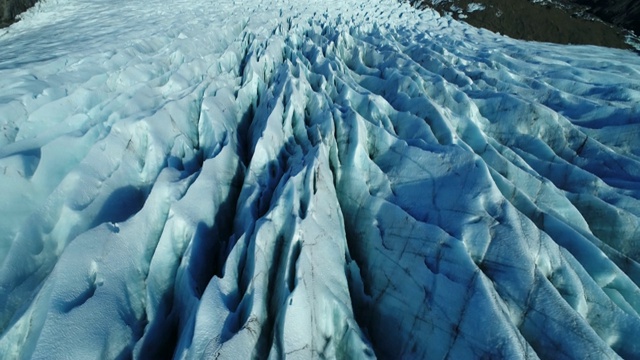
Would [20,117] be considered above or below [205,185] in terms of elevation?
above

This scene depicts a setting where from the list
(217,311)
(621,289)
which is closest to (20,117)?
(217,311)

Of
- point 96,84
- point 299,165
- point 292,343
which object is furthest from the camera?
point 96,84

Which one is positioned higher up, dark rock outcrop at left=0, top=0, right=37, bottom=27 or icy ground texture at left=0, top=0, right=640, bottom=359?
dark rock outcrop at left=0, top=0, right=37, bottom=27

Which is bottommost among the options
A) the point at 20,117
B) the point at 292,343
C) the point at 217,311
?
the point at 292,343

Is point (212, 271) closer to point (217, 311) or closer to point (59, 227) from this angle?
point (217, 311)

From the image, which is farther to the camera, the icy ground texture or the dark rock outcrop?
the dark rock outcrop

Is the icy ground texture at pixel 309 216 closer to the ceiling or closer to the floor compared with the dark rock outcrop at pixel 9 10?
closer to the floor

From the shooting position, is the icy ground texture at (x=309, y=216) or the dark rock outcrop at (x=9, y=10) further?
the dark rock outcrop at (x=9, y=10)

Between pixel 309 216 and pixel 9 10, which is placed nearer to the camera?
pixel 309 216
